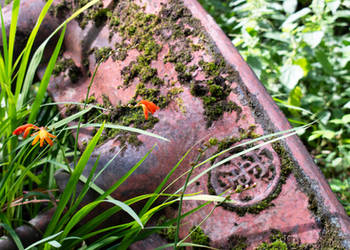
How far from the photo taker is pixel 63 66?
6.62 feet

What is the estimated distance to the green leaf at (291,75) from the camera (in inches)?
85.7

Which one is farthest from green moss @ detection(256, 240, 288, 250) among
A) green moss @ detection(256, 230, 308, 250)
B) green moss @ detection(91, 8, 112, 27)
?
green moss @ detection(91, 8, 112, 27)

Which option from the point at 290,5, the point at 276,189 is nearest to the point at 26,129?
the point at 276,189

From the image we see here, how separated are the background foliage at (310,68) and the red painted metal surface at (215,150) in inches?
26.4

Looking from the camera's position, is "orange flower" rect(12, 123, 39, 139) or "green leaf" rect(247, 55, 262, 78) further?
"green leaf" rect(247, 55, 262, 78)

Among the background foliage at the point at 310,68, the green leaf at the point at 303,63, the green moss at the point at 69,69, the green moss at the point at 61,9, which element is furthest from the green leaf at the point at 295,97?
the green moss at the point at 61,9

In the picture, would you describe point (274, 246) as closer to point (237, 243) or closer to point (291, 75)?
point (237, 243)

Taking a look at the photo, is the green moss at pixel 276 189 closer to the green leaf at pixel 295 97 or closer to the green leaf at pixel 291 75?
the green leaf at pixel 291 75

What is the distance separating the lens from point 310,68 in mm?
2461

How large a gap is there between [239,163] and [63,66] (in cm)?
113

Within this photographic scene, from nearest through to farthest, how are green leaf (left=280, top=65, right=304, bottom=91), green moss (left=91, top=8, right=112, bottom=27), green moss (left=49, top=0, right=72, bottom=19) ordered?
green moss (left=91, top=8, right=112, bottom=27) → green moss (left=49, top=0, right=72, bottom=19) → green leaf (left=280, top=65, right=304, bottom=91)

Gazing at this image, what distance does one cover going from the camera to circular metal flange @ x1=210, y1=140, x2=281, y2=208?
132cm

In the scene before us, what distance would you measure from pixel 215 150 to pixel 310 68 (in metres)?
1.34

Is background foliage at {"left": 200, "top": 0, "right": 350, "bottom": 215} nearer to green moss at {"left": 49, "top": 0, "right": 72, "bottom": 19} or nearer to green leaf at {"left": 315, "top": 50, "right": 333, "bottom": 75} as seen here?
green leaf at {"left": 315, "top": 50, "right": 333, "bottom": 75}
